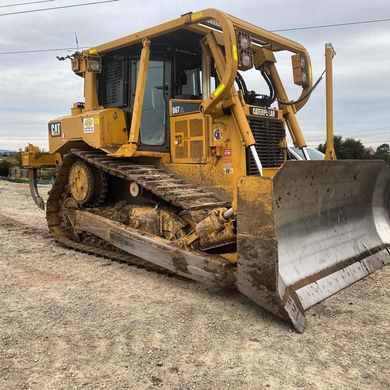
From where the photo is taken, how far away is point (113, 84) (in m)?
7.00

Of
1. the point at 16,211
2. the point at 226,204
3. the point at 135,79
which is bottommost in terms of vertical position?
the point at 16,211

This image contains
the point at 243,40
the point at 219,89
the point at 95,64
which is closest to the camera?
the point at 219,89

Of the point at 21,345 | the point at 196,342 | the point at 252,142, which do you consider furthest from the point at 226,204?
the point at 21,345

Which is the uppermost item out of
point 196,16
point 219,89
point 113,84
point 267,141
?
point 196,16

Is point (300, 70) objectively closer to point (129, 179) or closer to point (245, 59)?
point (245, 59)

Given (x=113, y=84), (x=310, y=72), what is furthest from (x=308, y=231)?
(x=113, y=84)

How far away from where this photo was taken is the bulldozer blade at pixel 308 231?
149 inches

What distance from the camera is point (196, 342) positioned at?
3.49 metres

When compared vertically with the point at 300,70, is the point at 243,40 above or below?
above

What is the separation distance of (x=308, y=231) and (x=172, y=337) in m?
1.98

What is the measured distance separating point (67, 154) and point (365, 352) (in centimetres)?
537

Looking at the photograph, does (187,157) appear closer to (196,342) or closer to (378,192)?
(378,192)

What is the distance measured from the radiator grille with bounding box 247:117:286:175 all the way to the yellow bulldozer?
0.08 ft

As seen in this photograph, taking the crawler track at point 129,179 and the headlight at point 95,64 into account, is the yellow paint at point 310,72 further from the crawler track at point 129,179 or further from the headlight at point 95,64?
the headlight at point 95,64
